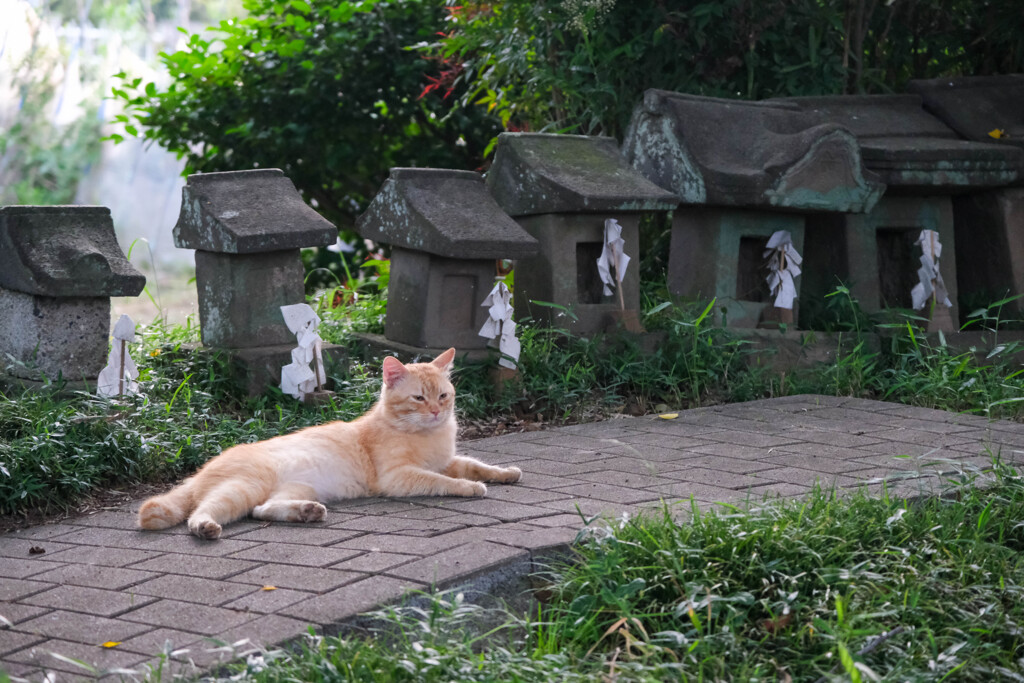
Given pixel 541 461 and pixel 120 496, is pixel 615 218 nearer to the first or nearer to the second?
pixel 541 461

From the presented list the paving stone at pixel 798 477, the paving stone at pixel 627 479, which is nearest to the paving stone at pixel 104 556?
the paving stone at pixel 627 479

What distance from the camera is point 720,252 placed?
6.25 meters

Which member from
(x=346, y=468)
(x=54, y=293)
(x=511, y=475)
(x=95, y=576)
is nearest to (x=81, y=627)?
(x=95, y=576)

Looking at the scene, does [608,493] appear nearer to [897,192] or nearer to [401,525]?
[401,525]

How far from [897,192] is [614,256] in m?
2.02

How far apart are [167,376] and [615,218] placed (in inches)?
102

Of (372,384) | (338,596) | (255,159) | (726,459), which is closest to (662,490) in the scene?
(726,459)

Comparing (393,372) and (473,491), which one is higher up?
(393,372)

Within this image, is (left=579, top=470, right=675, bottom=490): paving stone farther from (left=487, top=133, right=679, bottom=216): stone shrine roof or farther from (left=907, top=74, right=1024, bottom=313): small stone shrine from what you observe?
(left=907, top=74, right=1024, bottom=313): small stone shrine

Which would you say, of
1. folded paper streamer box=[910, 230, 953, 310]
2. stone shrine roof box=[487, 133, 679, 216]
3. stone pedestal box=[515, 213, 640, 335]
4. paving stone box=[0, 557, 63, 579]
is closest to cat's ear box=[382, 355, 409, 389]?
paving stone box=[0, 557, 63, 579]

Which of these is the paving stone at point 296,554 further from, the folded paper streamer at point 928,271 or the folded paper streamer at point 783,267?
the folded paper streamer at point 928,271

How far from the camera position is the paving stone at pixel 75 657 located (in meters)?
2.55

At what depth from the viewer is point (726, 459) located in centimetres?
436

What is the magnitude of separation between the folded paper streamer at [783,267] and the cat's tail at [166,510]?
12.6 ft
